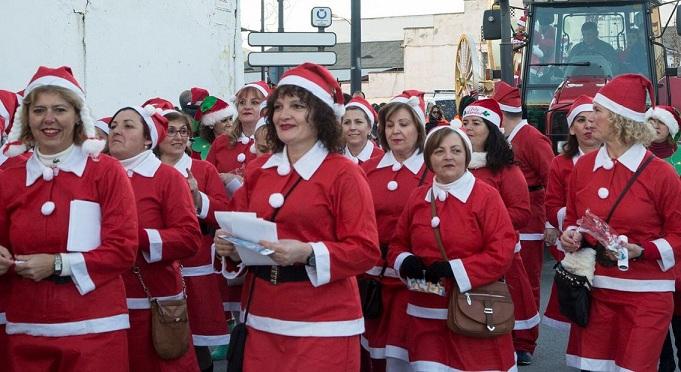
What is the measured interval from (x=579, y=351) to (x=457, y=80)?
449 inches

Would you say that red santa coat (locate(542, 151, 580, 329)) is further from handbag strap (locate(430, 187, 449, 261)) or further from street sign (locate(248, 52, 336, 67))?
street sign (locate(248, 52, 336, 67))

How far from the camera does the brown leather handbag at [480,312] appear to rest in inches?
207

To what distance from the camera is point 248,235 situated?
416 centimetres

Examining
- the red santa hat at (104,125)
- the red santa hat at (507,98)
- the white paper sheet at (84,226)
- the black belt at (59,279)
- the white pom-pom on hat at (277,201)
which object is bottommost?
the black belt at (59,279)

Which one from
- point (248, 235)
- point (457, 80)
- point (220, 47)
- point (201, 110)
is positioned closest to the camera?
point (248, 235)

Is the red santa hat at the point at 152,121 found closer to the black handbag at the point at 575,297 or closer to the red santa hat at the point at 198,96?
the black handbag at the point at 575,297

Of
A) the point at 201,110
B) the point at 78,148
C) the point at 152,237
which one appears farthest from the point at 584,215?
the point at 201,110

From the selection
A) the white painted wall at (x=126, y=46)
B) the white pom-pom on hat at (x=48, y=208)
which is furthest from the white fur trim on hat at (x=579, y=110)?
the white painted wall at (x=126, y=46)

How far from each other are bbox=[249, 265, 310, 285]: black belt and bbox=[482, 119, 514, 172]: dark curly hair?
111 inches

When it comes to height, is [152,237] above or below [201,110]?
below

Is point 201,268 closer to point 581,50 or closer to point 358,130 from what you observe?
point 358,130

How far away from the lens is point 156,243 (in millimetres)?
5324

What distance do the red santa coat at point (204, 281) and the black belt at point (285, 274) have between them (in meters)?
2.25

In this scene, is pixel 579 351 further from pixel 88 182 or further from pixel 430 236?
pixel 88 182
